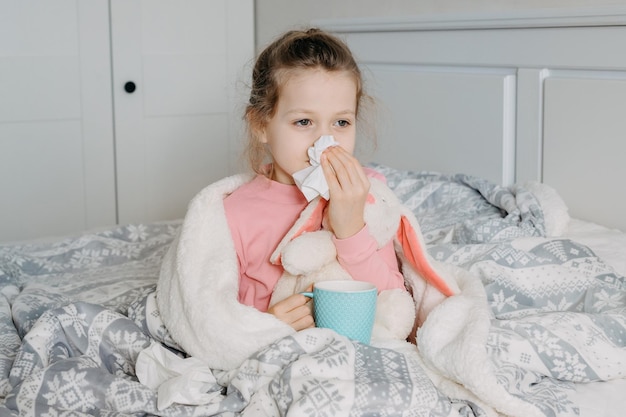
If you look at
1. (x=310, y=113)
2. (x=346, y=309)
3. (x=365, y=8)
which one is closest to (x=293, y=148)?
(x=310, y=113)

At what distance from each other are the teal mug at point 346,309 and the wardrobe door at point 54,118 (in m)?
2.01

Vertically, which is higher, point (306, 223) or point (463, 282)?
point (306, 223)

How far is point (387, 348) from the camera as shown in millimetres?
1288

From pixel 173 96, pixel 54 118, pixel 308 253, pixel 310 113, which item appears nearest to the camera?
pixel 308 253

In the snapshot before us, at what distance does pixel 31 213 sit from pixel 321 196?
1924mm

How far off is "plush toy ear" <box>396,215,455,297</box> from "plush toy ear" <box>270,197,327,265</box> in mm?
155

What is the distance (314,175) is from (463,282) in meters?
0.34

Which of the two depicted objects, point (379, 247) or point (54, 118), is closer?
point (379, 247)

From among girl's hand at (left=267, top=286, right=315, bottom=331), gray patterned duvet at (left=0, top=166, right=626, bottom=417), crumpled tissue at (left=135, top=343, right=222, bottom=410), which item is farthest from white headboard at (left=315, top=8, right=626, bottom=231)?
crumpled tissue at (left=135, top=343, right=222, bottom=410)

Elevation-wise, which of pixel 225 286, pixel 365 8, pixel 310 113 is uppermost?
pixel 365 8

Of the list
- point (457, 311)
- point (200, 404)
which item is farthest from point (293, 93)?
point (200, 404)

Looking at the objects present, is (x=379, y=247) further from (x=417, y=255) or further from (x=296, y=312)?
(x=296, y=312)

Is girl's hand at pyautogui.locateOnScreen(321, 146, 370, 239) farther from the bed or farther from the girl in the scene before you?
the bed

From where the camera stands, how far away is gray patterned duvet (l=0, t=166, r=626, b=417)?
45.4 inches
